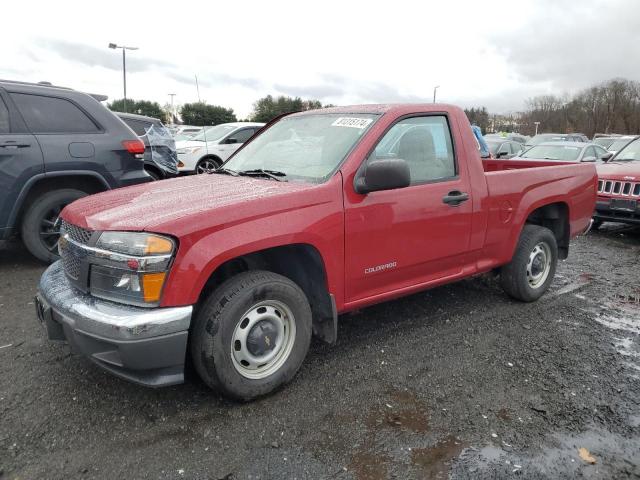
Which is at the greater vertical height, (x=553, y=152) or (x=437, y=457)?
(x=553, y=152)

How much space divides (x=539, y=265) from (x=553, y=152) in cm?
748

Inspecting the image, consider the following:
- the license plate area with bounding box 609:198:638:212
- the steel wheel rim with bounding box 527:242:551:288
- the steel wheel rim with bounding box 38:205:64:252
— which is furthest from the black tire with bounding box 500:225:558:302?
the steel wheel rim with bounding box 38:205:64:252

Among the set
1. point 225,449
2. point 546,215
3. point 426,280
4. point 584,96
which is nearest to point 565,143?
point 546,215

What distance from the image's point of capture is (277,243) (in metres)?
2.75

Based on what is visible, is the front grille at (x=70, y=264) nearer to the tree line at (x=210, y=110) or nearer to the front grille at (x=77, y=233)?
the front grille at (x=77, y=233)

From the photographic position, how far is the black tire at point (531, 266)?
14.5ft

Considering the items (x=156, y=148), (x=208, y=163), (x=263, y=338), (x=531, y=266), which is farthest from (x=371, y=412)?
(x=208, y=163)

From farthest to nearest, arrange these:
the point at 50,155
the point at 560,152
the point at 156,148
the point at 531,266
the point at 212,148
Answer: the point at 212,148 → the point at 560,152 → the point at 156,148 → the point at 50,155 → the point at 531,266

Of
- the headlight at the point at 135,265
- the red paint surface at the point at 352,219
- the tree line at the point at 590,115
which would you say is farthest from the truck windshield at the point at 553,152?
the tree line at the point at 590,115

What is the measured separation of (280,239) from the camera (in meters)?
A: 2.75

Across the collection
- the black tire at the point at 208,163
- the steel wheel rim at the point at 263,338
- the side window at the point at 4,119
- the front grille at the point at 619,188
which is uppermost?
the side window at the point at 4,119

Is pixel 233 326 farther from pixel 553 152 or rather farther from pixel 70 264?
pixel 553 152

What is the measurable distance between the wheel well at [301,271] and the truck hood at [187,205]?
1.20 ft

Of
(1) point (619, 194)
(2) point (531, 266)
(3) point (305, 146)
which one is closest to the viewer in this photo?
(3) point (305, 146)
